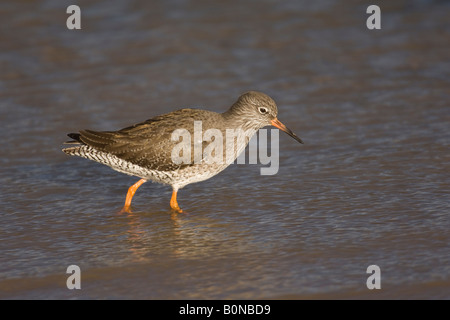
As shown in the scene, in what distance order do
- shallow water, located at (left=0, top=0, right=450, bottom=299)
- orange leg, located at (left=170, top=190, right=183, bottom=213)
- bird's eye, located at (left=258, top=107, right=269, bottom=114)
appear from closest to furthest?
shallow water, located at (left=0, top=0, right=450, bottom=299) < orange leg, located at (left=170, top=190, right=183, bottom=213) < bird's eye, located at (left=258, top=107, right=269, bottom=114)

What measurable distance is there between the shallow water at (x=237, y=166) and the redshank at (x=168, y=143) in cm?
47

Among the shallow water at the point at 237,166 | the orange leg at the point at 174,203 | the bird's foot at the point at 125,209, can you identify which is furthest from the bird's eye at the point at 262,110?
the bird's foot at the point at 125,209

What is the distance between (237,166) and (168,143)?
1.68 m

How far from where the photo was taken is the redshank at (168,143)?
8844 millimetres

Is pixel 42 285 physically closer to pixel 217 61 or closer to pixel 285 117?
pixel 285 117

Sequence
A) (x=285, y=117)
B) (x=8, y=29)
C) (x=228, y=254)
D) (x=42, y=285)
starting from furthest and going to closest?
(x=8, y=29)
(x=285, y=117)
(x=228, y=254)
(x=42, y=285)

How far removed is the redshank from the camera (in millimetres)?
8844

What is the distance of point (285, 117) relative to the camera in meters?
11.6

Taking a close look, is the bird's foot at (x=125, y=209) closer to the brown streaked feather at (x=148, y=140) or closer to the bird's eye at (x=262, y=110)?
the brown streaked feather at (x=148, y=140)

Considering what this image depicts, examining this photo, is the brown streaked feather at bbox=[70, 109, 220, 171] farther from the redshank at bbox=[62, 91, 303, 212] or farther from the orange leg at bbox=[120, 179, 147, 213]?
the orange leg at bbox=[120, 179, 147, 213]

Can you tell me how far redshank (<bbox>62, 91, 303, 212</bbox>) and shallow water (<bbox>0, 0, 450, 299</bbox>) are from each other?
1.53 feet

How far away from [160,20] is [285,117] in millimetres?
5015

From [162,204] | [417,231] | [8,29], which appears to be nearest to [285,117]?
[162,204]

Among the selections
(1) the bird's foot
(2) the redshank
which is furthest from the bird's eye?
(1) the bird's foot
